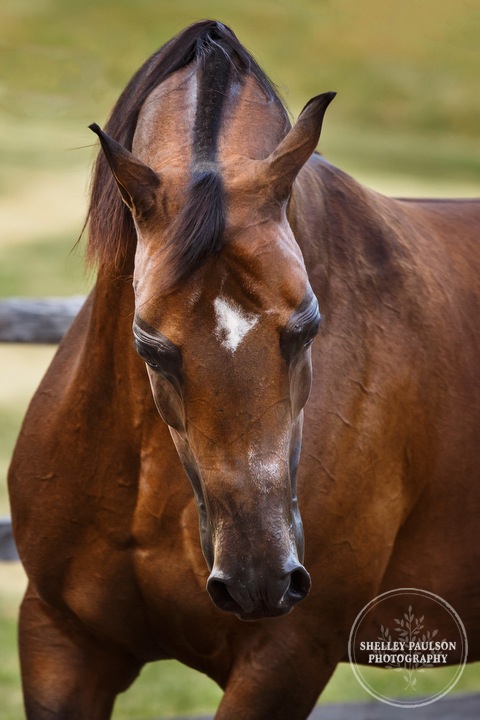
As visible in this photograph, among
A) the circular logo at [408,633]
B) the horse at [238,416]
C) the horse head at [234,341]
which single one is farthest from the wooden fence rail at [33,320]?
the horse head at [234,341]

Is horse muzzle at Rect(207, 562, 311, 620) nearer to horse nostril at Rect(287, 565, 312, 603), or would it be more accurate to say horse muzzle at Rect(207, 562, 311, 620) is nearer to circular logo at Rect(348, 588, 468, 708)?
horse nostril at Rect(287, 565, 312, 603)

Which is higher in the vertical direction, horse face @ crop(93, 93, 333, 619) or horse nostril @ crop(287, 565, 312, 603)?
horse face @ crop(93, 93, 333, 619)

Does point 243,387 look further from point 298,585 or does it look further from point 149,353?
point 298,585

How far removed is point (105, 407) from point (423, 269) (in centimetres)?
92

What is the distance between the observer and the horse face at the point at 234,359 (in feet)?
6.29

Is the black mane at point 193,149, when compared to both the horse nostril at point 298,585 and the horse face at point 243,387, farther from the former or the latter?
the horse nostril at point 298,585

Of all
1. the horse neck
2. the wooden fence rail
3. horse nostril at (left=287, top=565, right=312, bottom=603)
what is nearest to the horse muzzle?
horse nostril at (left=287, top=565, right=312, bottom=603)

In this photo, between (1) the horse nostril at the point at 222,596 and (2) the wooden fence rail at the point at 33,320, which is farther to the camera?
(2) the wooden fence rail at the point at 33,320

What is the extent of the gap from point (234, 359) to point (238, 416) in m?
0.10

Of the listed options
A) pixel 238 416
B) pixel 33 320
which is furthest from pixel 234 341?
pixel 33 320

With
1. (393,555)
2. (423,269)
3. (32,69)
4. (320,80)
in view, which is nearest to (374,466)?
(393,555)

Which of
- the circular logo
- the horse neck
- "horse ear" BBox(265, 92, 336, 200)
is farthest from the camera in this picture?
the circular logo

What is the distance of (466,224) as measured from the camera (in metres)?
3.17

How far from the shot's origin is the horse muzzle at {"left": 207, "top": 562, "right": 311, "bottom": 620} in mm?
1923
